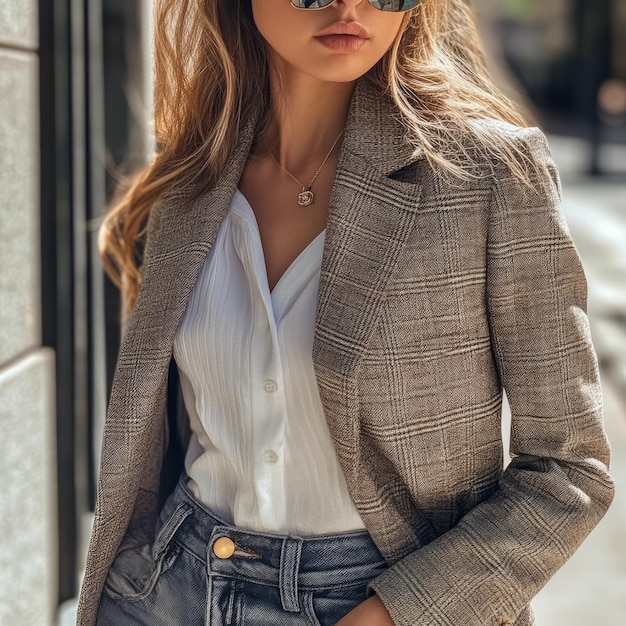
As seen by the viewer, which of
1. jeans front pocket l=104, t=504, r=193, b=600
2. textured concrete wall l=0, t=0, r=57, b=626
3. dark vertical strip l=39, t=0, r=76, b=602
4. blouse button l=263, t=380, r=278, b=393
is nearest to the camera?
blouse button l=263, t=380, r=278, b=393

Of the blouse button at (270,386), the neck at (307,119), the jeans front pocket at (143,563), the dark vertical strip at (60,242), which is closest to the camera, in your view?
Answer: the blouse button at (270,386)

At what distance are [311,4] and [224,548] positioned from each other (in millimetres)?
956

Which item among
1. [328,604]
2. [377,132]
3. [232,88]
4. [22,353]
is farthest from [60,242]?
[328,604]

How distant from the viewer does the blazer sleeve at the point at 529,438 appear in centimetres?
166

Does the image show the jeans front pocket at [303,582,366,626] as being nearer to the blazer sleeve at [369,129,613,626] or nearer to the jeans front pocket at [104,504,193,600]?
A: the blazer sleeve at [369,129,613,626]

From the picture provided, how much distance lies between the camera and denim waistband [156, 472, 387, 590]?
68.6 inches

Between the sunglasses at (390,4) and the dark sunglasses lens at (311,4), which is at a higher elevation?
the sunglasses at (390,4)

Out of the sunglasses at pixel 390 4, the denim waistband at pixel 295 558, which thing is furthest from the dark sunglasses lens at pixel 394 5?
the denim waistband at pixel 295 558

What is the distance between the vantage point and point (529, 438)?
5.58ft

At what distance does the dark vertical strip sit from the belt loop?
5.27ft

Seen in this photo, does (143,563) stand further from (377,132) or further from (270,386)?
(377,132)

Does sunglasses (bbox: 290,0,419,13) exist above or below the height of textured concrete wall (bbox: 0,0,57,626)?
above

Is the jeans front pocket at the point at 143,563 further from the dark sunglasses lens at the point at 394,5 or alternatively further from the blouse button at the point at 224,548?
the dark sunglasses lens at the point at 394,5

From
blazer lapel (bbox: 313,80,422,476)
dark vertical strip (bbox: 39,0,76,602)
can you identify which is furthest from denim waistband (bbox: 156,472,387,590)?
dark vertical strip (bbox: 39,0,76,602)
